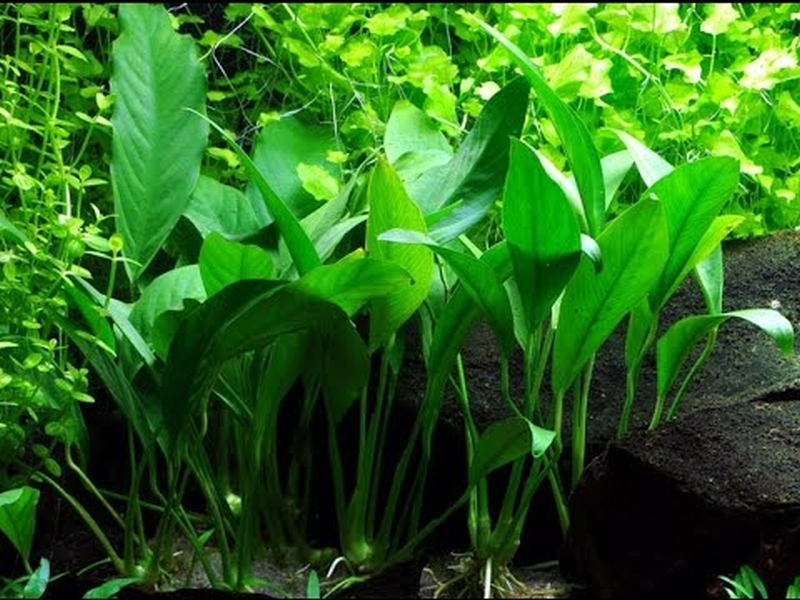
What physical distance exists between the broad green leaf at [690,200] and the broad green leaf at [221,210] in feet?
2.56

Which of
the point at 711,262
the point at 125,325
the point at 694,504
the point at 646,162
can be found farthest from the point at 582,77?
the point at 125,325

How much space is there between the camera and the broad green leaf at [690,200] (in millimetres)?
1658

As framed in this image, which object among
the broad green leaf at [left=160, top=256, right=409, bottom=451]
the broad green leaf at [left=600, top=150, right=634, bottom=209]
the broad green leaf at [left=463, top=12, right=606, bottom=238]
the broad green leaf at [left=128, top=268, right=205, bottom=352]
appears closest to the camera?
the broad green leaf at [left=160, top=256, right=409, bottom=451]

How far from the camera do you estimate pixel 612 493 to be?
5.62ft

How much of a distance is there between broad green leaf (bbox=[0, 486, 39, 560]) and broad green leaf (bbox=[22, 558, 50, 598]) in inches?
2.7

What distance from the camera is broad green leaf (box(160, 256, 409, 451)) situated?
5.09 feet

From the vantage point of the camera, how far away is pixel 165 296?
6.21 feet

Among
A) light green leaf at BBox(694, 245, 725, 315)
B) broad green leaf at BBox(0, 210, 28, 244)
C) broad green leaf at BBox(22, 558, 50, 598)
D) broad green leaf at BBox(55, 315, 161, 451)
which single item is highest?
broad green leaf at BBox(0, 210, 28, 244)

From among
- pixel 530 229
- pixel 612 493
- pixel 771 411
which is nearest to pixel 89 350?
pixel 530 229

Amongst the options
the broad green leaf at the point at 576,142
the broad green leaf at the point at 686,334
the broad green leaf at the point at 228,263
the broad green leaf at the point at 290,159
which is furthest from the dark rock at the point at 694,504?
the broad green leaf at the point at 290,159

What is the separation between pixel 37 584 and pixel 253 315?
546 millimetres

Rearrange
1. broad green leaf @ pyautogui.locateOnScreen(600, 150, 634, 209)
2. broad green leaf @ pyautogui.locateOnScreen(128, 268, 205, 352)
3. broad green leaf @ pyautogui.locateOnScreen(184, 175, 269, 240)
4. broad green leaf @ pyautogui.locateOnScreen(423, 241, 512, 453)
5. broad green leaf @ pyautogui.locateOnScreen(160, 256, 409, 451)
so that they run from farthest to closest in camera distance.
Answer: broad green leaf @ pyautogui.locateOnScreen(184, 175, 269, 240)
broad green leaf @ pyautogui.locateOnScreen(600, 150, 634, 209)
broad green leaf @ pyautogui.locateOnScreen(128, 268, 205, 352)
broad green leaf @ pyautogui.locateOnScreen(423, 241, 512, 453)
broad green leaf @ pyautogui.locateOnScreen(160, 256, 409, 451)

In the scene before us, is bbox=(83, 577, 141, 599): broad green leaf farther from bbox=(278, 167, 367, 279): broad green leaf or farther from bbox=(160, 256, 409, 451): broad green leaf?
bbox=(278, 167, 367, 279): broad green leaf

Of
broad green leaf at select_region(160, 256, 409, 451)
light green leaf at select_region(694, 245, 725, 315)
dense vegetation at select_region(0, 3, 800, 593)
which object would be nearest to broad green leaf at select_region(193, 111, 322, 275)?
dense vegetation at select_region(0, 3, 800, 593)
